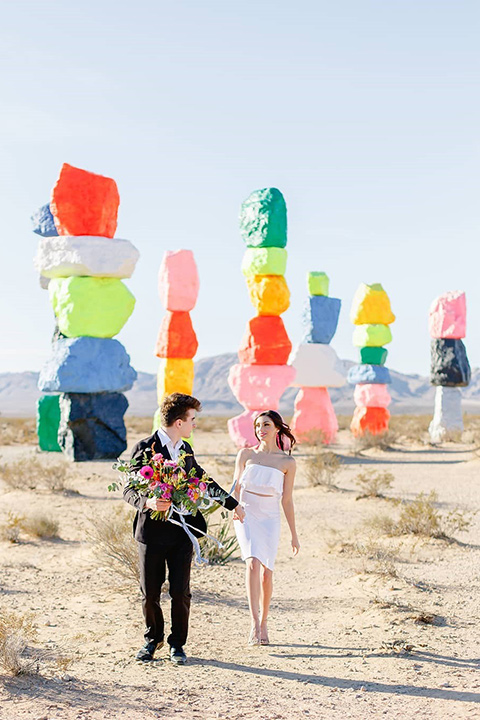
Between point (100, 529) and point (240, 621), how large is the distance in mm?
1849

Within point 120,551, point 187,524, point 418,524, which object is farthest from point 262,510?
point 418,524

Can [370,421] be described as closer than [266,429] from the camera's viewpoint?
No

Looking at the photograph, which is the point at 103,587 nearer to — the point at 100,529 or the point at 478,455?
the point at 100,529

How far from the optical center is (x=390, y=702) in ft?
14.1

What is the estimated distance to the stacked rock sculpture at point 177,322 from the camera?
17391 mm

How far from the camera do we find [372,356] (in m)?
24.0

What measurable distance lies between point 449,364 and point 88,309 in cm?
1230

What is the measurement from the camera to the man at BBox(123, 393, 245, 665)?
4801mm

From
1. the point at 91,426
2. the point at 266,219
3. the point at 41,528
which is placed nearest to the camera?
the point at 41,528

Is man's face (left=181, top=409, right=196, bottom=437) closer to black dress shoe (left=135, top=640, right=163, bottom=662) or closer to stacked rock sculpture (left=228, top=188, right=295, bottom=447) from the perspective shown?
black dress shoe (left=135, top=640, right=163, bottom=662)

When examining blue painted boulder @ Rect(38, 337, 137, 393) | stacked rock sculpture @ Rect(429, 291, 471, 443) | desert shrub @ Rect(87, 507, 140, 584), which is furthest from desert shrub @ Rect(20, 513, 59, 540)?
stacked rock sculpture @ Rect(429, 291, 471, 443)

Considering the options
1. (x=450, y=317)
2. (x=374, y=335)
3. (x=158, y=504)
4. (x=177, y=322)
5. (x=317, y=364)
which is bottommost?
(x=158, y=504)

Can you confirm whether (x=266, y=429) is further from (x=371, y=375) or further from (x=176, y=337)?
(x=371, y=375)

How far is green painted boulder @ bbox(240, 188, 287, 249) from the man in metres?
13.4
